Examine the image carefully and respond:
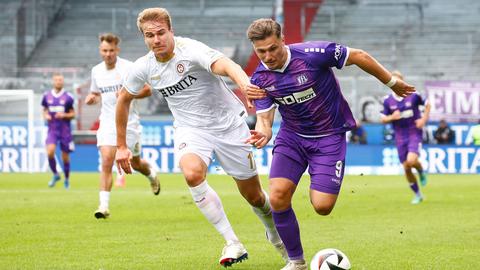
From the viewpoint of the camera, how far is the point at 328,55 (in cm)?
891

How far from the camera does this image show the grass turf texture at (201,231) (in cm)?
1000

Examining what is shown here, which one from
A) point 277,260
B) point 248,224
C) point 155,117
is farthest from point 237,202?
point 155,117

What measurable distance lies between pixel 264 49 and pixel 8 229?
6215 mm

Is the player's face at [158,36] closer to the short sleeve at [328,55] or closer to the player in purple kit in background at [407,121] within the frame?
the short sleeve at [328,55]

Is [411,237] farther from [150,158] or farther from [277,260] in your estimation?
[150,158]

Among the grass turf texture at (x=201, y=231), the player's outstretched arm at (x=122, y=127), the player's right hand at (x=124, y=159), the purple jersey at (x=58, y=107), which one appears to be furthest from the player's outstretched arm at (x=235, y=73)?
the purple jersey at (x=58, y=107)

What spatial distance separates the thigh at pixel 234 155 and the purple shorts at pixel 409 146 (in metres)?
10.2

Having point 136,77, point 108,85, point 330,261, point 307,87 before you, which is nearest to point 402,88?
point 307,87

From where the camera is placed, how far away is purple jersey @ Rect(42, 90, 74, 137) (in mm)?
24156

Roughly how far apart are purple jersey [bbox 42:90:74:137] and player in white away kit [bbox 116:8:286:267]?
14.5m

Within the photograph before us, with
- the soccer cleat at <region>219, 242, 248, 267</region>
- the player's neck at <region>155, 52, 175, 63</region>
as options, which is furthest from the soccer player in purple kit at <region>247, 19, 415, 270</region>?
the player's neck at <region>155, 52, 175, 63</region>

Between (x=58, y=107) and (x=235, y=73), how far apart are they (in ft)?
52.3

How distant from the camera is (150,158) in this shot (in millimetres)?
Result: 31719

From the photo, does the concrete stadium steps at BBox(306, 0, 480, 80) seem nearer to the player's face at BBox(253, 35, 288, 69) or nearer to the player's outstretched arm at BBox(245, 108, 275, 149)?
the player's outstretched arm at BBox(245, 108, 275, 149)
